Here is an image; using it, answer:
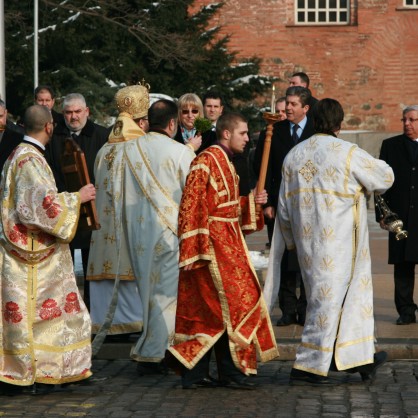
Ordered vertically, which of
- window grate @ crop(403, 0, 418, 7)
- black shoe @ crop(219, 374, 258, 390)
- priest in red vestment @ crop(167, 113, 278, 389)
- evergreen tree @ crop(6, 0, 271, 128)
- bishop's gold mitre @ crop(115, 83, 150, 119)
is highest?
window grate @ crop(403, 0, 418, 7)

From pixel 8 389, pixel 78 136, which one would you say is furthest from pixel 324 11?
pixel 8 389

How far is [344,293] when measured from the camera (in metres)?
9.41

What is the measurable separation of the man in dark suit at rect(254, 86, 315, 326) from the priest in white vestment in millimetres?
2056

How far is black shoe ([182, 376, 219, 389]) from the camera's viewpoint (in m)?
9.31

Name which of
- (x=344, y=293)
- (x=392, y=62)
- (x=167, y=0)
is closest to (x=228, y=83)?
(x=167, y=0)

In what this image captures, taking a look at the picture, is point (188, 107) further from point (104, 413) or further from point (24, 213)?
point (104, 413)

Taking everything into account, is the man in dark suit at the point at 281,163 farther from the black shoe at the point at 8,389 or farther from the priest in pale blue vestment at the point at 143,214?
the black shoe at the point at 8,389

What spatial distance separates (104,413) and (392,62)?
34.1 m

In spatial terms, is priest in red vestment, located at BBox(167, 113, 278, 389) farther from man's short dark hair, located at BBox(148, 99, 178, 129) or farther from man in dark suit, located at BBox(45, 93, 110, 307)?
man in dark suit, located at BBox(45, 93, 110, 307)

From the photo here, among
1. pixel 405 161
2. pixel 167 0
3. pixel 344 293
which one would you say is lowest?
pixel 344 293

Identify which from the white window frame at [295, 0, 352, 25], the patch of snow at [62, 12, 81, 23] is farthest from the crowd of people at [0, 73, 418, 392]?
the white window frame at [295, 0, 352, 25]

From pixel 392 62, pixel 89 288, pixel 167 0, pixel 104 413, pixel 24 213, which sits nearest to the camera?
pixel 104 413

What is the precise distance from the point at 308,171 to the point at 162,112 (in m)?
1.26

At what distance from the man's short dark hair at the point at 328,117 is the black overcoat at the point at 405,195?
2.35 metres
